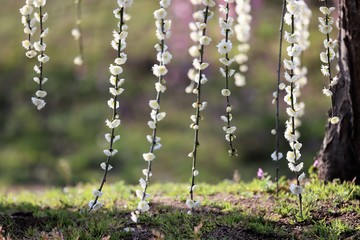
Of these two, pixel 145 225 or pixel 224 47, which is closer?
pixel 224 47

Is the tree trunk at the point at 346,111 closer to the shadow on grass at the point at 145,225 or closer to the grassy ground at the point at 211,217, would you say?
the grassy ground at the point at 211,217

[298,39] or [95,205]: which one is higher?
[298,39]

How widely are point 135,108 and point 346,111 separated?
357 inches

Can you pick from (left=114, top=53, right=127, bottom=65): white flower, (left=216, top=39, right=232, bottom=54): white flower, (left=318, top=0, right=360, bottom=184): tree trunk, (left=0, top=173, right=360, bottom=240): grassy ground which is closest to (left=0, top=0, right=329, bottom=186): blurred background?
(left=0, top=173, right=360, bottom=240): grassy ground

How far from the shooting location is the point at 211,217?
4.97 meters

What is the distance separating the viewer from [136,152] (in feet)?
41.2

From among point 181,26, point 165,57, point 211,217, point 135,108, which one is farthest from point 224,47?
point 181,26

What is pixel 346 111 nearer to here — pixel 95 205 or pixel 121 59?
pixel 121 59

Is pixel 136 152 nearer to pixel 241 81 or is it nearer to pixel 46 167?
pixel 46 167

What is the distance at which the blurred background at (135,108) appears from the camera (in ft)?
40.1

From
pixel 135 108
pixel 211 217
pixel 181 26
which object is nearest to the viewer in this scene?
pixel 211 217

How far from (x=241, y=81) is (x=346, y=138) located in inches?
47.7

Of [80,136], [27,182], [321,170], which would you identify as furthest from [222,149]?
[321,170]

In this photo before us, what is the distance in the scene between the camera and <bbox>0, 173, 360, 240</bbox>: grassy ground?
15.1 ft
